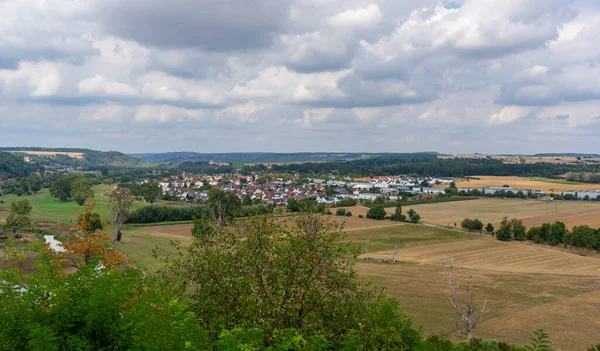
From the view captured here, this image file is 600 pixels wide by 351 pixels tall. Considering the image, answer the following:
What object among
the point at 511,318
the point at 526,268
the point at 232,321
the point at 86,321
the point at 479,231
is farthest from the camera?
the point at 479,231

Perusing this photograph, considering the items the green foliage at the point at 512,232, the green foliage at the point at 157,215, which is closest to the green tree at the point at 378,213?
the green foliage at the point at 512,232

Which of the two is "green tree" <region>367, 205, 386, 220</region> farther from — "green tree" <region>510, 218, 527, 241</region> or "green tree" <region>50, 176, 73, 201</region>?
"green tree" <region>50, 176, 73, 201</region>

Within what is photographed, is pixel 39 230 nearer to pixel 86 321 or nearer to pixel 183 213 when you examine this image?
pixel 183 213

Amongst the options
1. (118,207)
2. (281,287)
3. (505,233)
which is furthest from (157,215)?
(281,287)

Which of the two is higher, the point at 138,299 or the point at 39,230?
the point at 138,299

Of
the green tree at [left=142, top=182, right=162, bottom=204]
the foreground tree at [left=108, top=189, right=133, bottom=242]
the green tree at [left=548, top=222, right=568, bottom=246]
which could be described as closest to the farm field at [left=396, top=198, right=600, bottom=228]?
the green tree at [left=548, top=222, right=568, bottom=246]

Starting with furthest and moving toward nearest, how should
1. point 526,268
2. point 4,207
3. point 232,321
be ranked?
point 4,207 → point 526,268 → point 232,321

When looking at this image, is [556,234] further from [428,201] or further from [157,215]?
[157,215]

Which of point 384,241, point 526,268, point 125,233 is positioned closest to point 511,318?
point 526,268
